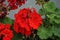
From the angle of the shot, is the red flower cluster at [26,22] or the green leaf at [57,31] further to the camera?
the green leaf at [57,31]

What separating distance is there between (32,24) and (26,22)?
0.04 m

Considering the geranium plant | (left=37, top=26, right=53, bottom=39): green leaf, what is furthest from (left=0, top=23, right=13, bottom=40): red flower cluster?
(left=37, top=26, right=53, bottom=39): green leaf

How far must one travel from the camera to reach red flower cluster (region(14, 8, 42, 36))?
→ 1.39m

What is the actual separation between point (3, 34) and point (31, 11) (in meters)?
0.21

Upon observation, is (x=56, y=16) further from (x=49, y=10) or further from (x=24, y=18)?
(x=24, y=18)

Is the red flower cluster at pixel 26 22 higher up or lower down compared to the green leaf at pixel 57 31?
higher up

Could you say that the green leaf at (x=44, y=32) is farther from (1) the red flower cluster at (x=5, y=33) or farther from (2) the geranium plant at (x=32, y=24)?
(1) the red flower cluster at (x=5, y=33)

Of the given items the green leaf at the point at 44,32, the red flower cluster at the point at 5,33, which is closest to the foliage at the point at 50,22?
the green leaf at the point at 44,32

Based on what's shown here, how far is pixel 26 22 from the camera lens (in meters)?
1.39

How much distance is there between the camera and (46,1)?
5.64 ft

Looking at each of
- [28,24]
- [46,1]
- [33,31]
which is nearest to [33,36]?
[33,31]

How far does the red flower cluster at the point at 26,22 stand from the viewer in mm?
1386

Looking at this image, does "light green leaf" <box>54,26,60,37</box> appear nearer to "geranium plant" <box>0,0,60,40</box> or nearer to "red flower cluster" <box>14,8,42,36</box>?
"geranium plant" <box>0,0,60,40</box>

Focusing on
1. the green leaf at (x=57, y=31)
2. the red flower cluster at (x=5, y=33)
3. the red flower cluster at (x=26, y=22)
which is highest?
the red flower cluster at (x=26, y=22)
